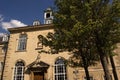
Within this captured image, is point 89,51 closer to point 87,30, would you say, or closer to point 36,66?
point 87,30

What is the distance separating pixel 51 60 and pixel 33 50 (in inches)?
115

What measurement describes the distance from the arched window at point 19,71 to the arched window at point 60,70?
4433 millimetres

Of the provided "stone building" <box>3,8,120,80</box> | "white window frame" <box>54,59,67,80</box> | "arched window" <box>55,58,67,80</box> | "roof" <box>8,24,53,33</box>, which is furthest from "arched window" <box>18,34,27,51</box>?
"white window frame" <box>54,59,67,80</box>

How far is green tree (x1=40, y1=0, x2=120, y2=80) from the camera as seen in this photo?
10.4m

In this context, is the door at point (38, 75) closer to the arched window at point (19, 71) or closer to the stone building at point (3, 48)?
the arched window at point (19, 71)

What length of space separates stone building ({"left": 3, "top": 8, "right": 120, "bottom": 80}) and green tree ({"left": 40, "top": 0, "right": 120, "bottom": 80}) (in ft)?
26.0

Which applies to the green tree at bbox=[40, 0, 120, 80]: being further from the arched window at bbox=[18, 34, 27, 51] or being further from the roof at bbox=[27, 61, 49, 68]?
the arched window at bbox=[18, 34, 27, 51]

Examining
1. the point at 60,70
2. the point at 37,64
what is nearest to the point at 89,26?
the point at 60,70

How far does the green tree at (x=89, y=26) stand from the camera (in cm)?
1041

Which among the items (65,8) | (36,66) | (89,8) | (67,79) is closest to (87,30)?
(89,8)

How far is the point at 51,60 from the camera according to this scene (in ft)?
70.0

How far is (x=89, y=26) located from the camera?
10.1m

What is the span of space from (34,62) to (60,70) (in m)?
3.44

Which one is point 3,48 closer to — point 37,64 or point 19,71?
point 19,71
